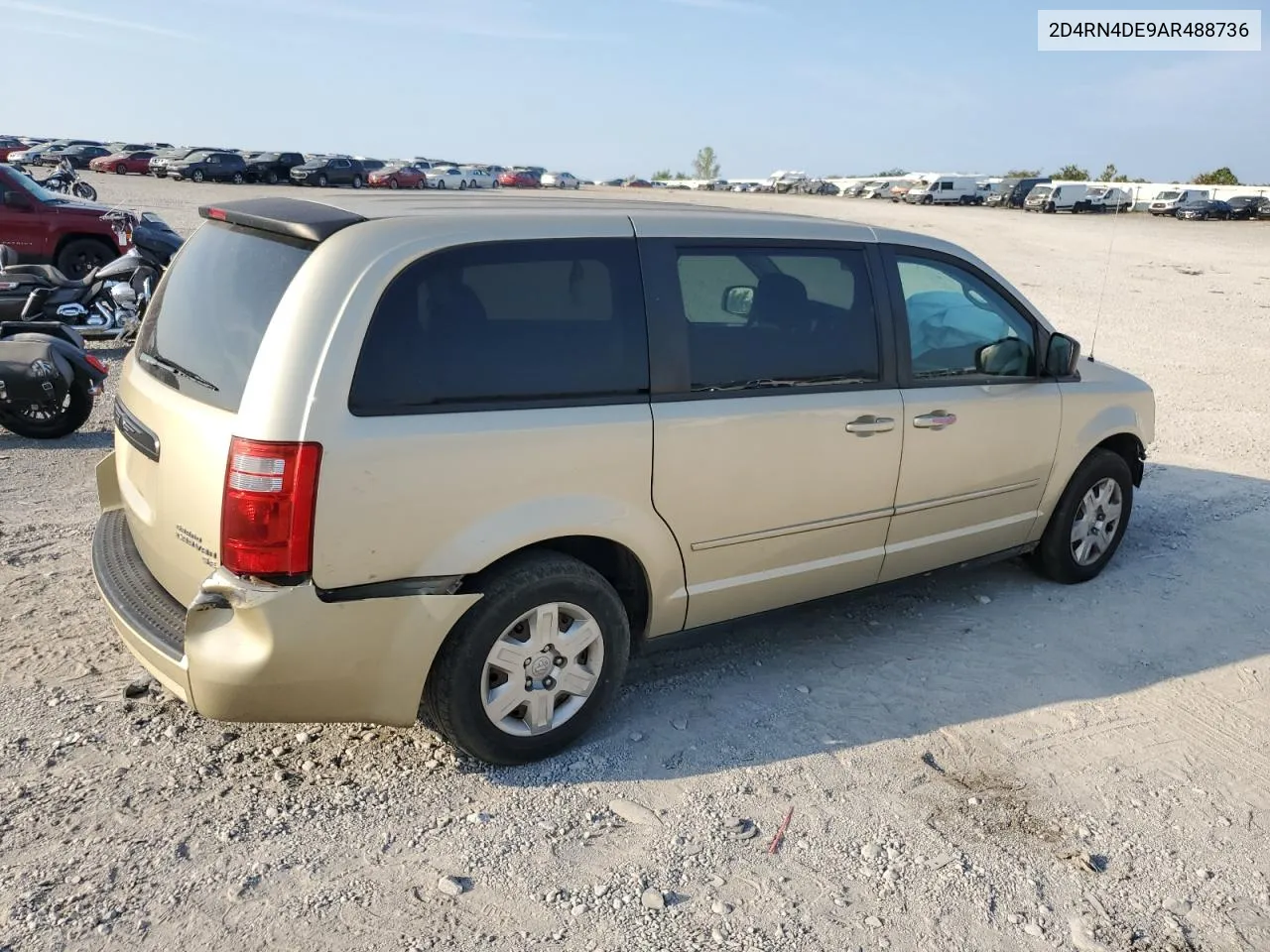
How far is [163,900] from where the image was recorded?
2.99 meters

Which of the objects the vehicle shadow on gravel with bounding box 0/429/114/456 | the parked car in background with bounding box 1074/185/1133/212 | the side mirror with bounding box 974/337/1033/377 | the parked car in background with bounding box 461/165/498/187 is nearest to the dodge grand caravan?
the side mirror with bounding box 974/337/1033/377

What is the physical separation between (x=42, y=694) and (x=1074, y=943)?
364 centimetres

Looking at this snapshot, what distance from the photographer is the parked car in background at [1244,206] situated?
154 feet

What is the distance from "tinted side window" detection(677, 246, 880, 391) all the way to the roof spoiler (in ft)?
4.01

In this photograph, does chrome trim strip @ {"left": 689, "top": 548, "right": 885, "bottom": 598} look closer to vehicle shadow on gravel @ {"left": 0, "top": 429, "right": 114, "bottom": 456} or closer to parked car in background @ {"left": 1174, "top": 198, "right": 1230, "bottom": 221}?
vehicle shadow on gravel @ {"left": 0, "top": 429, "right": 114, "bottom": 456}

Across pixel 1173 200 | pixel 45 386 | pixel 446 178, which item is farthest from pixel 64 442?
pixel 446 178

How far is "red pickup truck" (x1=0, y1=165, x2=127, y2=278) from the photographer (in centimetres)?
1455

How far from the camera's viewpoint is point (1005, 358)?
5.00 metres

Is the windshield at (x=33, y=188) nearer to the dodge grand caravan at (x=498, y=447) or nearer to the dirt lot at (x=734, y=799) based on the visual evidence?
the dirt lot at (x=734, y=799)

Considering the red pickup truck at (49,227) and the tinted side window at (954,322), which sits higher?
the tinted side window at (954,322)

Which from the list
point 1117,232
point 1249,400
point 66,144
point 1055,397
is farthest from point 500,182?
point 1055,397

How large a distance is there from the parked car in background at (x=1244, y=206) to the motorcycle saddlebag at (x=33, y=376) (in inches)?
1979

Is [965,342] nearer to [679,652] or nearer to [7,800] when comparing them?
[679,652]

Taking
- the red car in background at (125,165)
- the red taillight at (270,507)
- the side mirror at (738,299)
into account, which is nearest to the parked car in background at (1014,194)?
the red car in background at (125,165)
